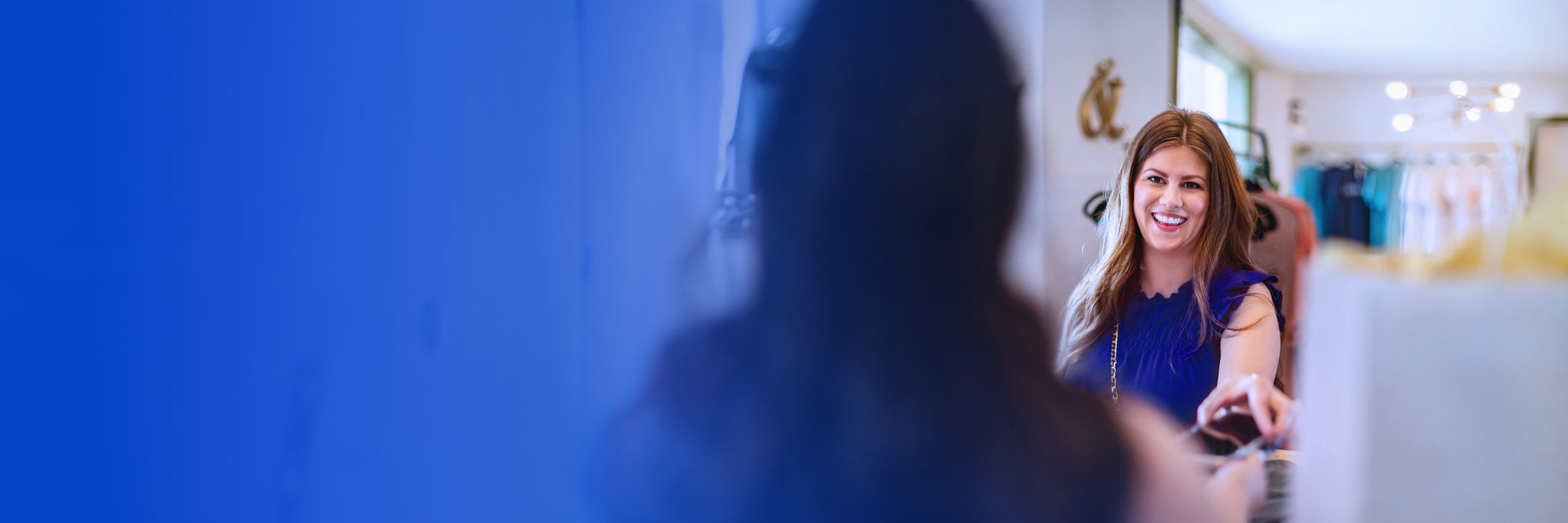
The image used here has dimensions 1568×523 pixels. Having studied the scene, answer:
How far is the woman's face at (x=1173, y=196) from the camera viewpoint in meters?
0.66

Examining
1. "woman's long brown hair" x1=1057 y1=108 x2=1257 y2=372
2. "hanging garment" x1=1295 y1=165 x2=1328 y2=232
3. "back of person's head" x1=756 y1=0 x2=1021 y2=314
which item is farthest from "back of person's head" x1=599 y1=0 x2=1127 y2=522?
"hanging garment" x1=1295 y1=165 x2=1328 y2=232

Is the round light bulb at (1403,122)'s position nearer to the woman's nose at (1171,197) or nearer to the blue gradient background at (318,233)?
the woman's nose at (1171,197)

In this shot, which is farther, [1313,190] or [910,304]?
[1313,190]

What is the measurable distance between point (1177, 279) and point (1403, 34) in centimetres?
29

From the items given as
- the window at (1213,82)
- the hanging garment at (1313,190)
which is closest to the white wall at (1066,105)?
the window at (1213,82)

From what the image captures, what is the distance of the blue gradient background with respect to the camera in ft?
1.97

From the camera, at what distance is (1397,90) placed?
0.70m

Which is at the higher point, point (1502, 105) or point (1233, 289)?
point (1502, 105)

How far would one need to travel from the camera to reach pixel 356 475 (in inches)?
24.3

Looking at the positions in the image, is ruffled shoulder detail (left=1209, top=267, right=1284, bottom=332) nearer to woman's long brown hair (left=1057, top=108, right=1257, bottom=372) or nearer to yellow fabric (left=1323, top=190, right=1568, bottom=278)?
woman's long brown hair (left=1057, top=108, right=1257, bottom=372)

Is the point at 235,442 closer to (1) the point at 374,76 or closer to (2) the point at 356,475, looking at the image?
(2) the point at 356,475

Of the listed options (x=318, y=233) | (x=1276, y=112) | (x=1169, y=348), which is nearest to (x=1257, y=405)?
(x=1169, y=348)

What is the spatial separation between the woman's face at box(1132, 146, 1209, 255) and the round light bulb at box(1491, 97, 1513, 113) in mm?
168

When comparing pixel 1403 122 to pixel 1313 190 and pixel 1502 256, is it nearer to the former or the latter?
pixel 1313 190
